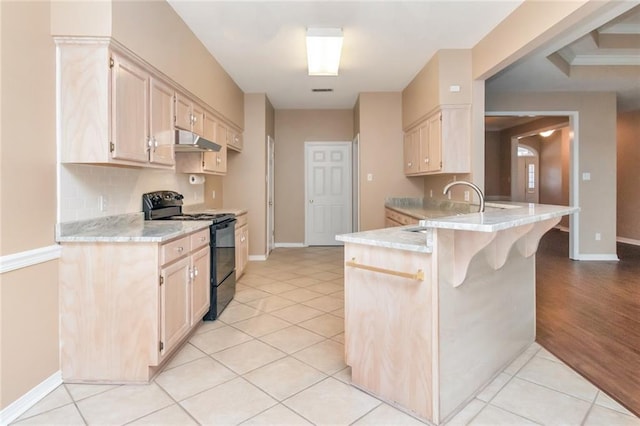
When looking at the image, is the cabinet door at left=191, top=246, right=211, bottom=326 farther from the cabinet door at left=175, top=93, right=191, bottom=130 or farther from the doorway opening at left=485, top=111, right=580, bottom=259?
the doorway opening at left=485, top=111, right=580, bottom=259

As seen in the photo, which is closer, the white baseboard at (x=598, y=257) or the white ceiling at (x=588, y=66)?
the white ceiling at (x=588, y=66)

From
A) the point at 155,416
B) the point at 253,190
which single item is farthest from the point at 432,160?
the point at 155,416

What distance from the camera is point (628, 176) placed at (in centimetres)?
681

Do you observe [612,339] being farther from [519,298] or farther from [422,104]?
[422,104]

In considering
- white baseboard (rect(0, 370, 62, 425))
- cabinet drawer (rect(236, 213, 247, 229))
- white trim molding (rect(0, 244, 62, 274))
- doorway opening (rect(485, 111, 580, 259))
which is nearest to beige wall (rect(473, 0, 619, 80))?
cabinet drawer (rect(236, 213, 247, 229))

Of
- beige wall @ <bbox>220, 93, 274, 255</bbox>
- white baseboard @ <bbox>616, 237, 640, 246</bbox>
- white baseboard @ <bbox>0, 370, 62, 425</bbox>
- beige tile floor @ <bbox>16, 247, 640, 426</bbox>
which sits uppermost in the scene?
beige wall @ <bbox>220, 93, 274, 255</bbox>

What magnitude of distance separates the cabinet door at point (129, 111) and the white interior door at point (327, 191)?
178 inches

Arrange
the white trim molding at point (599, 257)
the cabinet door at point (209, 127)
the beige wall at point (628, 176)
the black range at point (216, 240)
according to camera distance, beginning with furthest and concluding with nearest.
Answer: the beige wall at point (628, 176) < the white trim molding at point (599, 257) < the cabinet door at point (209, 127) < the black range at point (216, 240)

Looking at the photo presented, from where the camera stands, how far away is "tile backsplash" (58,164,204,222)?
219 cm

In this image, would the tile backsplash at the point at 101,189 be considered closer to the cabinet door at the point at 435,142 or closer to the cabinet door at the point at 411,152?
the cabinet door at the point at 435,142

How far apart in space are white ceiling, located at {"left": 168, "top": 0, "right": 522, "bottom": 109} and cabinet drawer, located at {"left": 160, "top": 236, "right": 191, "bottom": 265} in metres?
1.96

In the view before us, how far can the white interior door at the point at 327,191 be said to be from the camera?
6.93 metres

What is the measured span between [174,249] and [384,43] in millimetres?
2957

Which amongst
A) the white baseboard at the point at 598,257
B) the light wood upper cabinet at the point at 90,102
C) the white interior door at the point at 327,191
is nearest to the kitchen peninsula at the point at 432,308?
the light wood upper cabinet at the point at 90,102
